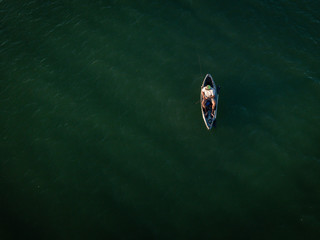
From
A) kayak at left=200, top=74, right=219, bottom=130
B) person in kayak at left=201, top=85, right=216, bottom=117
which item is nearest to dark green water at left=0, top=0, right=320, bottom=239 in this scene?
kayak at left=200, top=74, right=219, bottom=130

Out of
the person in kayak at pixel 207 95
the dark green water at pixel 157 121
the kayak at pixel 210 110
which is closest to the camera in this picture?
the dark green water at pixel 157 121

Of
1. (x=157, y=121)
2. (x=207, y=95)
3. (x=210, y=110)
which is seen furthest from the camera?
(x=157, y=121)

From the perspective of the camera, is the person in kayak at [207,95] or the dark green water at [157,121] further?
the person in kayak at [207,95]

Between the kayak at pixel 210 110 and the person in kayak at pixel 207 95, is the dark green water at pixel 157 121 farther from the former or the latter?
the person in kayak at pixel 207 95

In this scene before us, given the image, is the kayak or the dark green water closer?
the dark green water

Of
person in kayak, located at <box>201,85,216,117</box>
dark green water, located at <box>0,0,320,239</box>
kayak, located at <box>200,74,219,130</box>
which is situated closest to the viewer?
dark green water, located at <box>0,0,320,239</box>

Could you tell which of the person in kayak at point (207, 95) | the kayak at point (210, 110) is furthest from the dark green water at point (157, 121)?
the person in kayak at point (207, 95)

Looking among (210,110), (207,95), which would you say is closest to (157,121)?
(210,110)

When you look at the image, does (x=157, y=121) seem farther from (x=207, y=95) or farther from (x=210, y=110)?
(x=207, y=95)

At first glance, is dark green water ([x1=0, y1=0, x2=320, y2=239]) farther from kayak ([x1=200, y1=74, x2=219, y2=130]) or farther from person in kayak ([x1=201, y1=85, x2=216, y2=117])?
person in kayak ([x1=201, y1=85, x2=216, y2=117])
